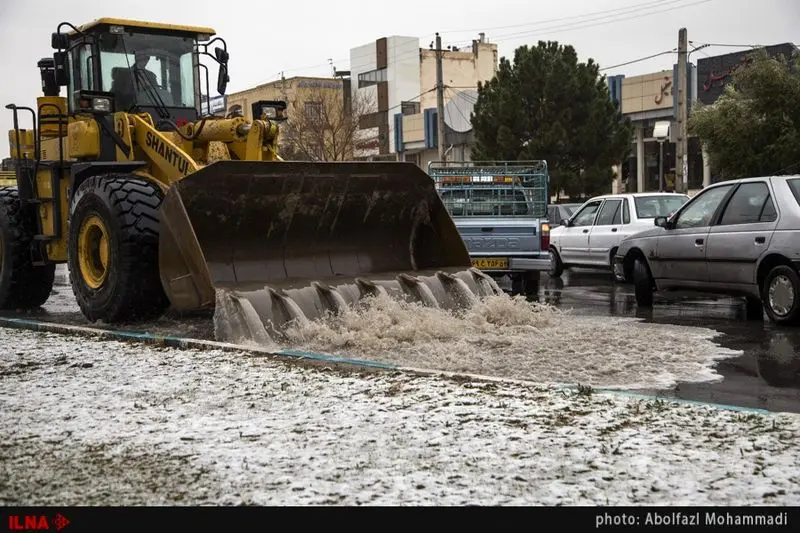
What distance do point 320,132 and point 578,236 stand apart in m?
30.4

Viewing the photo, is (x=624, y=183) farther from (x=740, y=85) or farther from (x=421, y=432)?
(x=421, y=432)

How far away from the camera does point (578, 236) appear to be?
722 inches

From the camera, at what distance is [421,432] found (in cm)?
524

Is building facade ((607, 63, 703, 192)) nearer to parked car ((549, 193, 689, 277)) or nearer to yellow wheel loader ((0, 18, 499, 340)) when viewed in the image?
parked car ((549, 193, 689, 277))

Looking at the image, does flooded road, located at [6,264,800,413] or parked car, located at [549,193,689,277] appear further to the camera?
parked car, located at [549,193,689,277]

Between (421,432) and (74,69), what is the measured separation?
8120 millimetres

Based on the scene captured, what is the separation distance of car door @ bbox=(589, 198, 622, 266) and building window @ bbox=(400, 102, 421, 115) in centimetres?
4059

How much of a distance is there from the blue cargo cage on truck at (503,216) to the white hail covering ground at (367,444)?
23.4 feet

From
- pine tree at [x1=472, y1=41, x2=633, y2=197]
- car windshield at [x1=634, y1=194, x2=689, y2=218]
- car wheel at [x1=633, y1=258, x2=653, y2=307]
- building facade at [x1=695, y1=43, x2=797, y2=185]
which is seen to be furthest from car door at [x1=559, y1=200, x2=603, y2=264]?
building facade at [x1=695, y1=43, x2=797, y2=185]

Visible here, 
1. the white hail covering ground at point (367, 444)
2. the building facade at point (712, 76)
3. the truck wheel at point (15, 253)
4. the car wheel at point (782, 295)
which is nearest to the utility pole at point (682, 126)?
the building facade at point (712, 76)

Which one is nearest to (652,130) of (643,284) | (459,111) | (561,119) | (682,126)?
(561,119)

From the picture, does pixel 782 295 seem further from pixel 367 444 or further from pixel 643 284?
pixel 367 444

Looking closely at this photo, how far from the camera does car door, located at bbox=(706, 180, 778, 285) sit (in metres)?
10.5

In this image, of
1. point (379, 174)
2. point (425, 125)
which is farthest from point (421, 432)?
point (425, 125)
